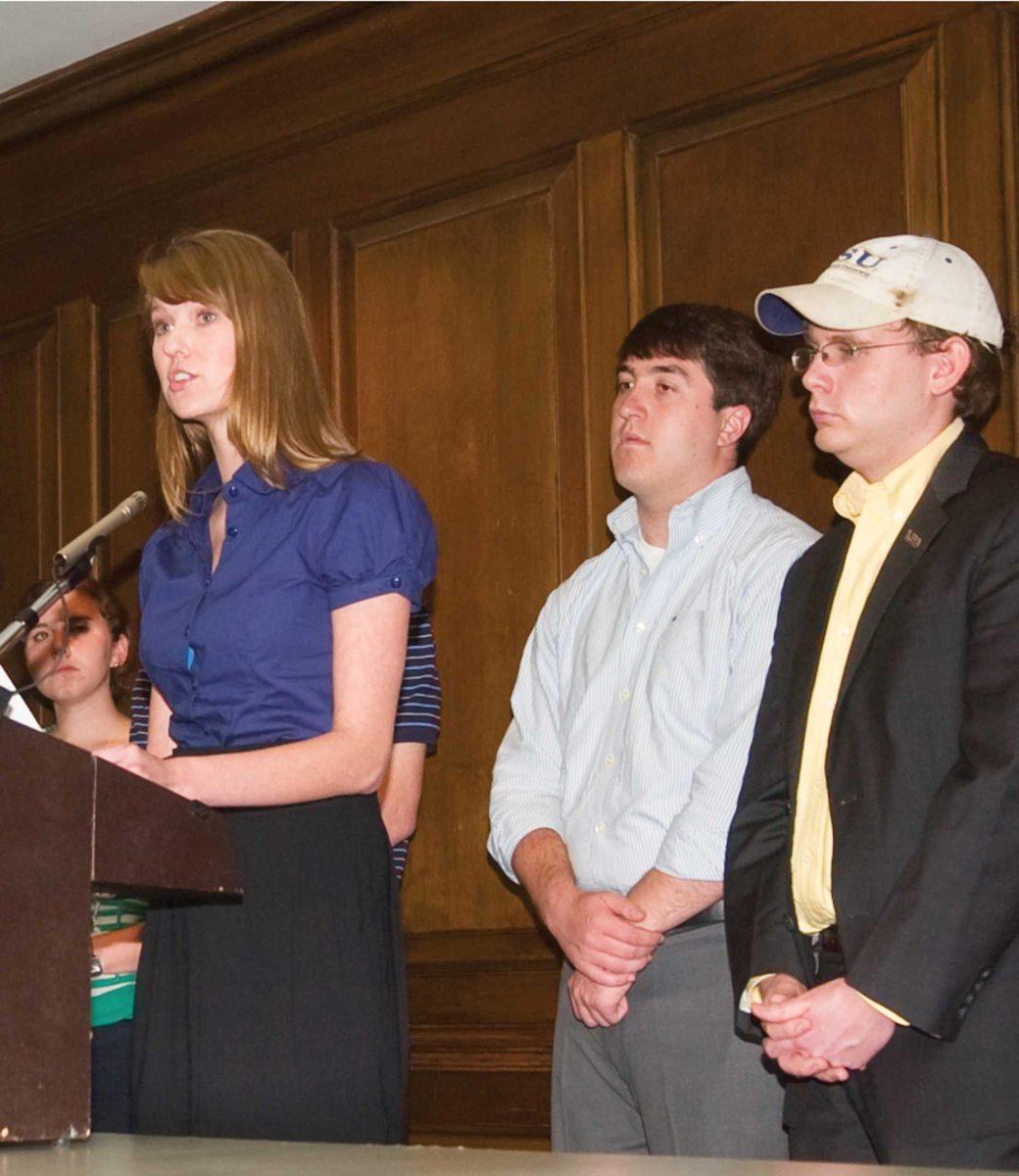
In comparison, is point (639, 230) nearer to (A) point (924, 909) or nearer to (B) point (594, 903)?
(B) point (594, 903)

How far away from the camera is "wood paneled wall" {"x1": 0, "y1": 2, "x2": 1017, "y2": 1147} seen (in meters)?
3.33

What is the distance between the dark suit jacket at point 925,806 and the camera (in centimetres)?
213

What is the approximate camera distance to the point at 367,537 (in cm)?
239

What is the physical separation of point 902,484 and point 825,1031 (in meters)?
0.80

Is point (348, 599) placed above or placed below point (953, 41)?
below

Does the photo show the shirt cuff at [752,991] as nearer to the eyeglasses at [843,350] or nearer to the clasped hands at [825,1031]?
the clasped hands at [825,1031]

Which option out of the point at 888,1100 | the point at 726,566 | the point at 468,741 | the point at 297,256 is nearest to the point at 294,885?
the point at 888,1100

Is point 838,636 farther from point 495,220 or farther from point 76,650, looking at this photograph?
point 76,650

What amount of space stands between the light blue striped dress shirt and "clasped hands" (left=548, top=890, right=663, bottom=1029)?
0.09 m

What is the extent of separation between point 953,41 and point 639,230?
0.72 m

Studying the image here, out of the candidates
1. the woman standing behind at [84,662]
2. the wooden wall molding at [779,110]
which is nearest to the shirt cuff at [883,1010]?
the wooden wall molding at [779,110]

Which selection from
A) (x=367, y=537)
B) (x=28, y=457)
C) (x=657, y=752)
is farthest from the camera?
(x=28, y=457)

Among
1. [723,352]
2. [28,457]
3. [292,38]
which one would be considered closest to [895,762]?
[723,352]

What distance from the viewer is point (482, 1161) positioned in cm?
153
